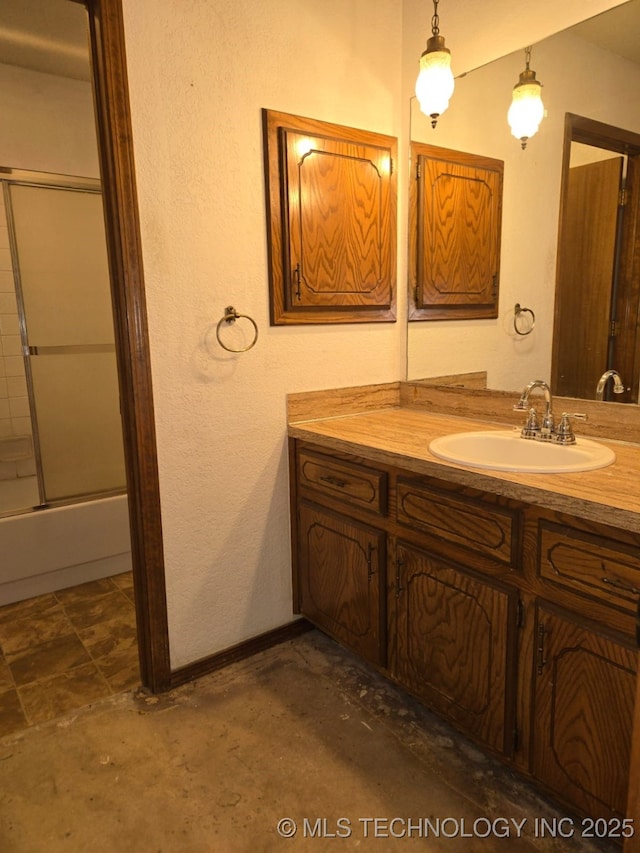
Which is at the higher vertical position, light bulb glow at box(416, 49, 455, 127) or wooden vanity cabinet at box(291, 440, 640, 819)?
light bulb glow at box(416, 49, 455, 127)

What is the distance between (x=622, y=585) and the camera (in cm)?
108

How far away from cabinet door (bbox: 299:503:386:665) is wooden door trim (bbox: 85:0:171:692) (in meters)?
0.52

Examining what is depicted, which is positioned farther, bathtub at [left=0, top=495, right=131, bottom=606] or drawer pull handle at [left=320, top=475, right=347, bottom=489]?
bathtub at [left=0, top=495, right=131, bottom=606]

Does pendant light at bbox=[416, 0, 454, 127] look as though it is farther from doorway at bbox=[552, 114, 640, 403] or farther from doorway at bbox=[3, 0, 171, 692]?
doorway at bbox=[3, 0, 171, 692]

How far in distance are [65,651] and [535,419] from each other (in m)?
1.90

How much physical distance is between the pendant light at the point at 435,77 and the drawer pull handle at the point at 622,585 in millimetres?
1478

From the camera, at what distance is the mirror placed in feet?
4.94

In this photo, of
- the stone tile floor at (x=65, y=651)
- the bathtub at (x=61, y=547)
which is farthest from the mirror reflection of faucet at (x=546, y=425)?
the bathtub at (x=61, y=547)

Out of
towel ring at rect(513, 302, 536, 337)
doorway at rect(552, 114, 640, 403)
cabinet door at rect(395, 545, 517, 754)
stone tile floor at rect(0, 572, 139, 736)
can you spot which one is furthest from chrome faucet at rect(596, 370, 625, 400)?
stone tile floor at rect(0, 572, 139, 736)

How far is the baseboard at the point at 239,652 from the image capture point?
1.86m

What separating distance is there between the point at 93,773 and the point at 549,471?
1.45 m

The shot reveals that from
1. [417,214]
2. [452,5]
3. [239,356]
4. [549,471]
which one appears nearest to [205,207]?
[239,356]

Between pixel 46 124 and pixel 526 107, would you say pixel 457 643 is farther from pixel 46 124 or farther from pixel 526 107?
pixel 46 124

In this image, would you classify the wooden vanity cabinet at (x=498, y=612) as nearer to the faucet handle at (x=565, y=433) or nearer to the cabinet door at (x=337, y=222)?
the faucet handle at (x=565, y=433)
